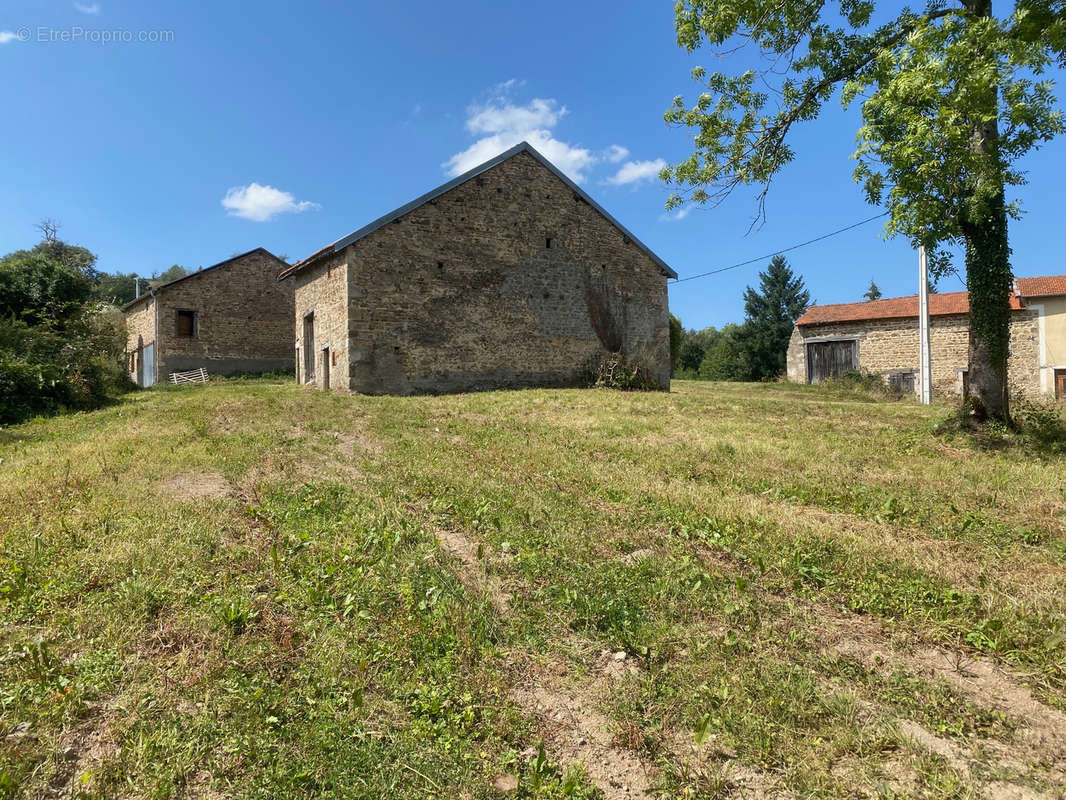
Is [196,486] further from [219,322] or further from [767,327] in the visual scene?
[767,327]

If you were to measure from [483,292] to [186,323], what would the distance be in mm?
16784

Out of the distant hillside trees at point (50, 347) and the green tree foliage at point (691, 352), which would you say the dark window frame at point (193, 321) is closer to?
the distant hillside trees at point (50, 347)

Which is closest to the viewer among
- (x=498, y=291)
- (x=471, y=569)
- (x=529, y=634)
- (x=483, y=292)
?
(x=529, y=634)

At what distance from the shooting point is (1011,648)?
303cm

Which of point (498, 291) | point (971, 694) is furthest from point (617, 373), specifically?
point (971, 694)

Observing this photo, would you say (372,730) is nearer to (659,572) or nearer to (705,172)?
(659,572)

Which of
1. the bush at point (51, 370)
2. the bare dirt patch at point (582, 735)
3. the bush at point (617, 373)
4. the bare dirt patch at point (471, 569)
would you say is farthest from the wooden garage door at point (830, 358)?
the bush at point (51, 370)

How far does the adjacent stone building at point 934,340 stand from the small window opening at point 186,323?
1202 inches

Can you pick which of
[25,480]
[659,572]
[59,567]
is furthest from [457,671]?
[25,480]

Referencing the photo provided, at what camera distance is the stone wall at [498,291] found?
1470 centimetres

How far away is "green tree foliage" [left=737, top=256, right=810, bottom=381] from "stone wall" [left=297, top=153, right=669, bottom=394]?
1847 cm

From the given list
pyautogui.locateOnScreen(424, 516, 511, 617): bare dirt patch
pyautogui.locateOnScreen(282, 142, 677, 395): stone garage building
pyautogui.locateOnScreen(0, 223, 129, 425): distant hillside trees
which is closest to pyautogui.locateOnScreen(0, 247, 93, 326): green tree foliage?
pyautogui.locateOnScreen(0, 223, 129, 425): distant hillside trees

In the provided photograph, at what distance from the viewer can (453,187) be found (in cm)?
1561

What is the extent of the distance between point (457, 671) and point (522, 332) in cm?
1434
